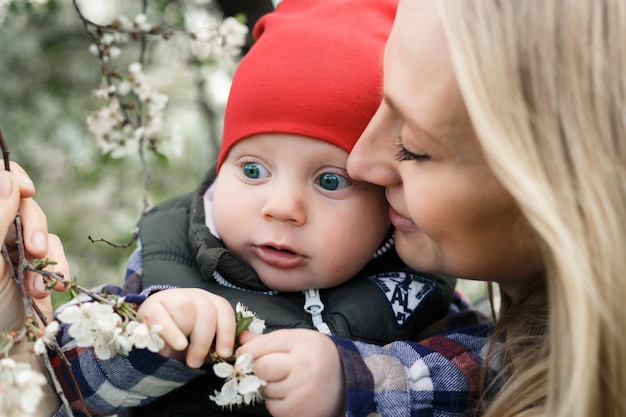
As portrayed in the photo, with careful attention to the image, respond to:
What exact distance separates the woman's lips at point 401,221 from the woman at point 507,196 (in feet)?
0.09

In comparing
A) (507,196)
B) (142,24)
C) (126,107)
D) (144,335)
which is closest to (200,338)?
(144,335)

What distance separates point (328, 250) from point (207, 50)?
4.96 feet

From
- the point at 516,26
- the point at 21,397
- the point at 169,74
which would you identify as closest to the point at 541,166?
the point at 516,26

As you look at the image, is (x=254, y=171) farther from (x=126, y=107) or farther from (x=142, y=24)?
(x=142, y=24)

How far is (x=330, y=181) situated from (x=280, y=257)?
0.23 m

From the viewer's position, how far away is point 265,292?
2.00 meters

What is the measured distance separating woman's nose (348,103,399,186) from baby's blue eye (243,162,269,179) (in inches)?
9.9

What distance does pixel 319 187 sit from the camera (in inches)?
75.9

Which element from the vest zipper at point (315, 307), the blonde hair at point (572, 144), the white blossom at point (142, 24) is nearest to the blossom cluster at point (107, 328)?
the vest zipper at point (315, 307)

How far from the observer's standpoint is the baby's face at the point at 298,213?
6.22 ft

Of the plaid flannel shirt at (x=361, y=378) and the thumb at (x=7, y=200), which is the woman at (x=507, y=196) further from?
the thumb at (x=7, y=200)

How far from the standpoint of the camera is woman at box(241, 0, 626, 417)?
1.31 m

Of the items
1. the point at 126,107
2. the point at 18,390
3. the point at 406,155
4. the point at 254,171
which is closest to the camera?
the point at 18,390

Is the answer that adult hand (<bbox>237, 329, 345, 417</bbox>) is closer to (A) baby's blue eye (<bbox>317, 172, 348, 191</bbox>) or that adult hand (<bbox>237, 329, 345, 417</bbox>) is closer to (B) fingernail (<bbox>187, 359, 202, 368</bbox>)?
(B) fingernail (<bbox>187, 359, 202, 368</bbox>)
